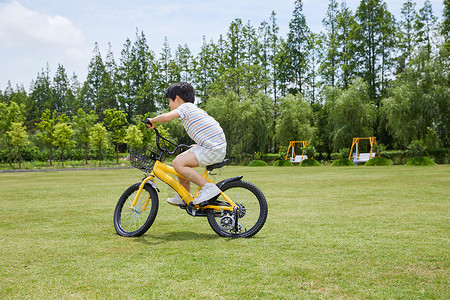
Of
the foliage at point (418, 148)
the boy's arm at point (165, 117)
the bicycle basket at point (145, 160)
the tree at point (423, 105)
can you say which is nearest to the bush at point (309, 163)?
the tree at point (423, 105)

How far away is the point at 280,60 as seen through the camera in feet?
162

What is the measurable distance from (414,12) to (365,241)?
46338 mm

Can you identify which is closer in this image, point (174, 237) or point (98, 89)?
point (174, 237)

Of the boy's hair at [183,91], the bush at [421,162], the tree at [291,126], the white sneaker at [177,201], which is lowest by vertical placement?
the bush at [421,162]

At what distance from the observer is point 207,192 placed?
4656 mm

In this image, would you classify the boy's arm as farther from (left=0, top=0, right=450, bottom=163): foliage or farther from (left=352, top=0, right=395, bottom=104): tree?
(left=352, top=0, right=395, bottom=104): tree

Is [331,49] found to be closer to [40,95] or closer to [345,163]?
[345,163]

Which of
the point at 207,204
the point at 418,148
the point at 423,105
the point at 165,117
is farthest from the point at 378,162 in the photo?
the point at 165,117

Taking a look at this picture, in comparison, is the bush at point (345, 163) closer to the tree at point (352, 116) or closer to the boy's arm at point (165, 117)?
the tree at point (352, 116)

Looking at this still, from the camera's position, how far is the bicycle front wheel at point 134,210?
16.1ft

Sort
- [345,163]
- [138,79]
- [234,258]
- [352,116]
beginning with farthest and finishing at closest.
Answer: [138,79] < [352,116] < [345,163] < [234,258]

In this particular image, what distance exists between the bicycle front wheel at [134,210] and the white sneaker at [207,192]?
575mm

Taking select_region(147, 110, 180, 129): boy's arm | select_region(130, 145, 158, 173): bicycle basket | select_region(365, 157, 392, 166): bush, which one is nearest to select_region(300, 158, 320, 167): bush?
select_region(365, 157, 392, 166): bush

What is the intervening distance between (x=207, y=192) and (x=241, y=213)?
500 millimetres
